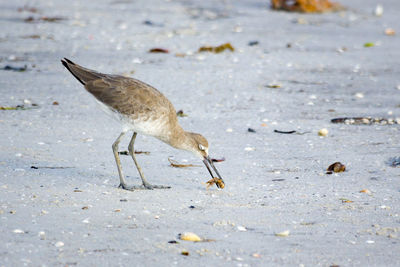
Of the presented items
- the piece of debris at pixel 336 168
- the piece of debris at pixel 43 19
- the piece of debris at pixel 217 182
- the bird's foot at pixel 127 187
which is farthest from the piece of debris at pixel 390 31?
the bird's foot at pixel 127 187

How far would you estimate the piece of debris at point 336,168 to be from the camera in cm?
791

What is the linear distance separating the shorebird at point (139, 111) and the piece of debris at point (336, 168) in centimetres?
128

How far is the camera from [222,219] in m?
6.38

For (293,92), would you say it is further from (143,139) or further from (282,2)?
(282,2)

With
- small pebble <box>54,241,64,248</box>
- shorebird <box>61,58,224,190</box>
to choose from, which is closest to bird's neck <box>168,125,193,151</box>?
shorebird <box>61,58,224,190</box>

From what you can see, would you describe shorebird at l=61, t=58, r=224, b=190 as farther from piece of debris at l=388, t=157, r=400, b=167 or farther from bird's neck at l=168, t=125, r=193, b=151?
piece of debris at l=388, t=157, r=400, b=167

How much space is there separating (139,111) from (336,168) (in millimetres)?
2194

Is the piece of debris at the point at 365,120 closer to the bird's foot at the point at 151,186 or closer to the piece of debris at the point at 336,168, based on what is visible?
the piece of debris at the point at 336,168

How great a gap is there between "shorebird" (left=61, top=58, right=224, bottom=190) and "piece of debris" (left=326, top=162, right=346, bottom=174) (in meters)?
1.28

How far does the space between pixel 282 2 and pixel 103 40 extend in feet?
18.3

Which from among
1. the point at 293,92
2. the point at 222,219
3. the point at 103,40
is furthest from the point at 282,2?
the point at 222,219

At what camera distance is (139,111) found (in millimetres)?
7527

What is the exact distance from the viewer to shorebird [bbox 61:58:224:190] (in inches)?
297

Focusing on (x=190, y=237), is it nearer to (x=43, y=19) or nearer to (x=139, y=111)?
(x=139, y=111)
